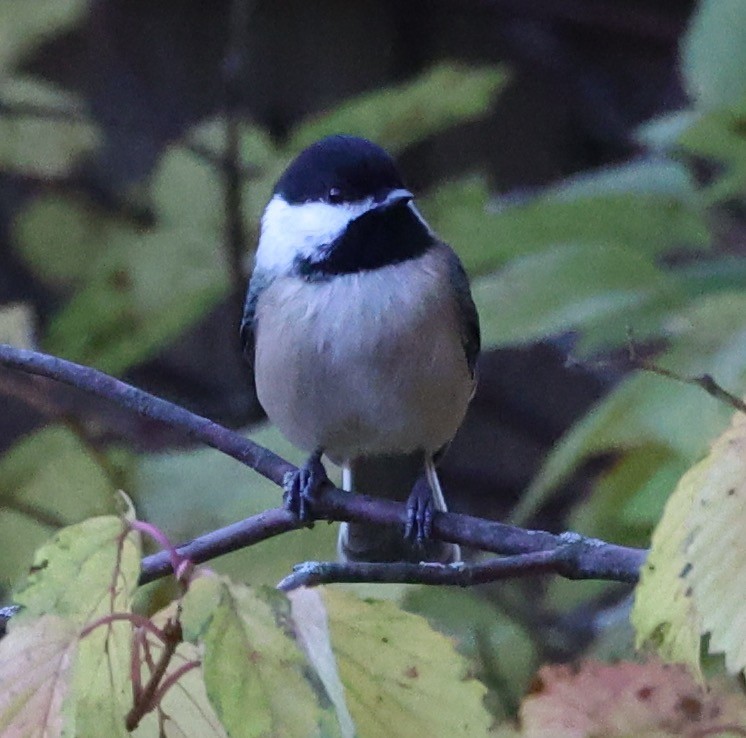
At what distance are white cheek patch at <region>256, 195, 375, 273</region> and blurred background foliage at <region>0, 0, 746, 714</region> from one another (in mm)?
159

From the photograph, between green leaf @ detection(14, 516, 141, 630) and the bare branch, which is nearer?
green leaf @ detection(14, 516, 141, 630)

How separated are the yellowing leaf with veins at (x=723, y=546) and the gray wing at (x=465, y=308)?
29.3 inches

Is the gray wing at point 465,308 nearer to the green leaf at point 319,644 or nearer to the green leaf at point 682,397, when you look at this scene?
the green leaf at point 682,397

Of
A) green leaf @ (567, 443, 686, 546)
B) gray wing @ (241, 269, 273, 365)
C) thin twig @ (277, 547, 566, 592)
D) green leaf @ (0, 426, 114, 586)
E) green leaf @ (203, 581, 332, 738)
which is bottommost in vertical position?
green leaf @ (0, 426, 114, 586)

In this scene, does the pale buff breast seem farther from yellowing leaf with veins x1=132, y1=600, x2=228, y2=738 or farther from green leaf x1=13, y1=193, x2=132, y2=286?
green leaf x1=13, y1=193, x2=132, y2=286

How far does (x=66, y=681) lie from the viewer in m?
0.55

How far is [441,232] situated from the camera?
1.58 m

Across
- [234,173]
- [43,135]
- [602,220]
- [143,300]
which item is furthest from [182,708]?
[43,135]

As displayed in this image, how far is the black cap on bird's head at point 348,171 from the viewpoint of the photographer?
1257 millimetres

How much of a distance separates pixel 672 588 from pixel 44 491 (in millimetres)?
848

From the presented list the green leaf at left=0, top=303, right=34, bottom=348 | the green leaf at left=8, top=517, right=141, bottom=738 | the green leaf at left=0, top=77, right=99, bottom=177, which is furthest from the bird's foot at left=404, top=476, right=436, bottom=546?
the green leaf at left=0, top=77, right=99, bottom=177

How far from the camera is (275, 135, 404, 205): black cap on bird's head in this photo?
1257mm

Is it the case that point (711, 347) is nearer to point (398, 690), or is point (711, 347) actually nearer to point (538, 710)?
point (538, 710)

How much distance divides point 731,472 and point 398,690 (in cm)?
20
